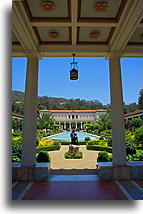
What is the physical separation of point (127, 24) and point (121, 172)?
12.9 ft

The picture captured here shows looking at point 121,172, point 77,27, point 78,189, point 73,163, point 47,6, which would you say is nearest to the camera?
point 47,6

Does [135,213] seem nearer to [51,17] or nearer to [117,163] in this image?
[117,163]

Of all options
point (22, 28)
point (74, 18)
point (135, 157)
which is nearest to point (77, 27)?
point (74, 18)

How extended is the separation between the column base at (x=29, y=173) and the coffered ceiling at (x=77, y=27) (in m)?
3.50

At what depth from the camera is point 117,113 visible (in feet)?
14.6

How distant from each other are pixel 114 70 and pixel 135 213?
3.99 meters

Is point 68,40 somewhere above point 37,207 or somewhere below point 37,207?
above

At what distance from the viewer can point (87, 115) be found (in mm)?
56625

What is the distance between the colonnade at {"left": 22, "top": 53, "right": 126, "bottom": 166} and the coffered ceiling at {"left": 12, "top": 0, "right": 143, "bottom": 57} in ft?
1.51

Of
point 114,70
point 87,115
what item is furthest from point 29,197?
point 87,115

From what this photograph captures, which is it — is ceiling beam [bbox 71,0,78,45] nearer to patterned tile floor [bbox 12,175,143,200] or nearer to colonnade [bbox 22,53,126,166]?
colonnade [bbox 22,53,126,166]

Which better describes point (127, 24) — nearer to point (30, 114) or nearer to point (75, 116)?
point (30, 114)

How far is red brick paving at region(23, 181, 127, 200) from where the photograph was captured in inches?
131

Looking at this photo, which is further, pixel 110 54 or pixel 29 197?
pixel 110 54
